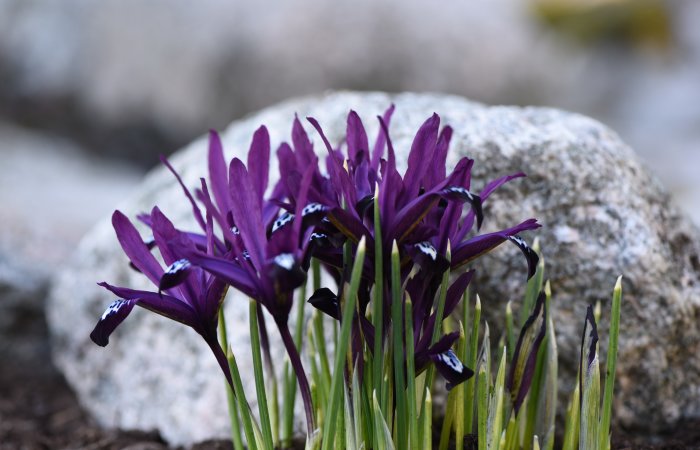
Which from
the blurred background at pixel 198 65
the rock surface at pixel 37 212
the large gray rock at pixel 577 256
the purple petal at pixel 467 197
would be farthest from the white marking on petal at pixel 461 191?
the blurred background at pixel 198 65

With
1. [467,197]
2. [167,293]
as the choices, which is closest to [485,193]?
[467,197]

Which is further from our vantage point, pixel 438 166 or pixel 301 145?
pixel 301 145

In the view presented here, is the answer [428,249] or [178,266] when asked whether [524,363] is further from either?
[178,266]

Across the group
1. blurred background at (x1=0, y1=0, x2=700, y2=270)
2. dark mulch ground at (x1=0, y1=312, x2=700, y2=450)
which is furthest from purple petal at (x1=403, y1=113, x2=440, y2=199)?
blurred background at (x1=0, y1=0, x2=700, y2=270)

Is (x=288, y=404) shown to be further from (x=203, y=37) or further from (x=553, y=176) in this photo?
(x=203, y=37)

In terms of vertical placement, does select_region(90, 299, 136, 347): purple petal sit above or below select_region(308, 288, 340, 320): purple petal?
below

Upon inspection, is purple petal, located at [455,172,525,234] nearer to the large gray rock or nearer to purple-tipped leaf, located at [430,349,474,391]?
purple-tipped leaf, located at [430,349,474,391]

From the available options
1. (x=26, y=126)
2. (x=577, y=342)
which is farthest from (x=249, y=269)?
(x=26, y=126)
